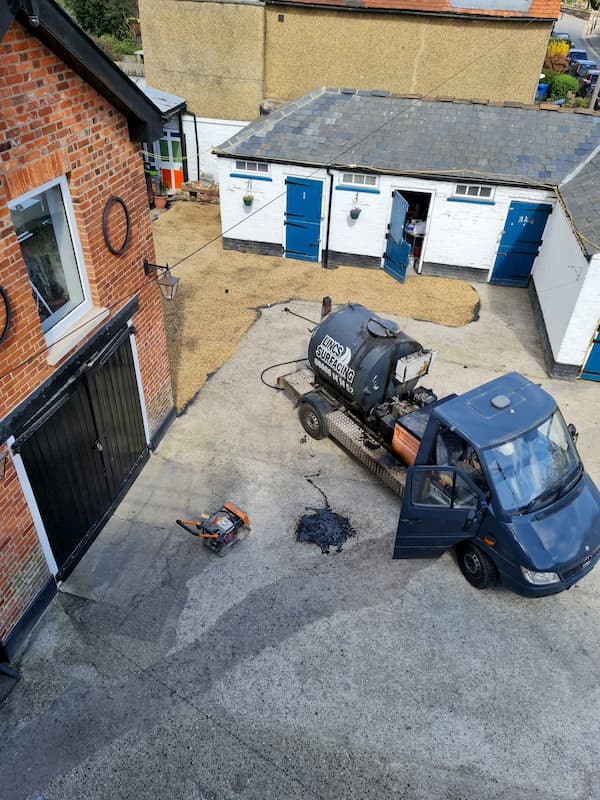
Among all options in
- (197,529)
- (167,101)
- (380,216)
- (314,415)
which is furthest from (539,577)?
(167,101)

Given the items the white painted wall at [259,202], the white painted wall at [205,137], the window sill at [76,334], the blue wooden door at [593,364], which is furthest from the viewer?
the white painted wall at [205,137]

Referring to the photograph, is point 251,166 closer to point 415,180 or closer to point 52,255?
point 415,180

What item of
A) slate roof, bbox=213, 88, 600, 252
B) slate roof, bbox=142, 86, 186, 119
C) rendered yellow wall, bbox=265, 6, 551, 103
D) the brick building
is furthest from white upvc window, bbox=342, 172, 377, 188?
the brick building

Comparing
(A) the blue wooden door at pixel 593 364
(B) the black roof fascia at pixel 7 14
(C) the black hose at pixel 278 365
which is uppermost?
(B) the black roof fascia at pixel 7 14

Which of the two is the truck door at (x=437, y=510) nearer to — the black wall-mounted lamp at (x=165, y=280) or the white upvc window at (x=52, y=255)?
the black wall-mounted lamp at (x=165, y=280)

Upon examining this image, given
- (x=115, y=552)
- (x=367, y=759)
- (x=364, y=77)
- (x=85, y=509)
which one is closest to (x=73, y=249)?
(x=85, y=509)

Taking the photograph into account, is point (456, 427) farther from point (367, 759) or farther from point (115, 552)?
point (115, 552)

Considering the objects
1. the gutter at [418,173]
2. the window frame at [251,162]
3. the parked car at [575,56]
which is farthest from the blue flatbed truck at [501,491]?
the parked car at [575,56]
